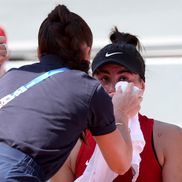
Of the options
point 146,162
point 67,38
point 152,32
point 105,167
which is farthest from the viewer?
point 152,32

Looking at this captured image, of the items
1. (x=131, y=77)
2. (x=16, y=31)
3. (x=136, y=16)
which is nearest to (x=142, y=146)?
(x=131, y=77)

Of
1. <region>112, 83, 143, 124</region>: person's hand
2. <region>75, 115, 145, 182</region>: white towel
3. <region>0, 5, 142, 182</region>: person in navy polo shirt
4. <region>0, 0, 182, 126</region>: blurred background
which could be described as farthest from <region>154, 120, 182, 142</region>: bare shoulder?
<region>0, 0, 182, 126</region>: blurred background

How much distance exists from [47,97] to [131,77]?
1.79ft

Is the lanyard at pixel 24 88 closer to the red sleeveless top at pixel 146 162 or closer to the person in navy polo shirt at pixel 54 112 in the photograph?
the person in navy polo shirt at pixel 54 112

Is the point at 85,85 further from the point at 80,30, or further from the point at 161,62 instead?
the point at 161,62

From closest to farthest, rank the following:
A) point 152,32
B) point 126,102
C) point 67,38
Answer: point 67,38 < point 126,102 < point 152,32

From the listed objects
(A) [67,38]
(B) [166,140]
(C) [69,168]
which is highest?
(A) [67,38]

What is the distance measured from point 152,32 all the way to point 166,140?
2.43 ft

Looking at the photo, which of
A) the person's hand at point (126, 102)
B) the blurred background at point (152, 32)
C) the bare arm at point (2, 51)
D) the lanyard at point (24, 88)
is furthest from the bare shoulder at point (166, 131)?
the bare arm at point (2, 51)

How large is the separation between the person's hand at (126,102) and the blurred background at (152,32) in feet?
2.41

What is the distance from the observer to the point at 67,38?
5.47 feet

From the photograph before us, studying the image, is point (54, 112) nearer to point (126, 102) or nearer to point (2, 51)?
point (126, 102)

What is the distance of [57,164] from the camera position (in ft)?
5.25

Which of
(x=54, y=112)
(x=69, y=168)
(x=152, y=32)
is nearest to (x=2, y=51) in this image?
(x=152, y=32)
